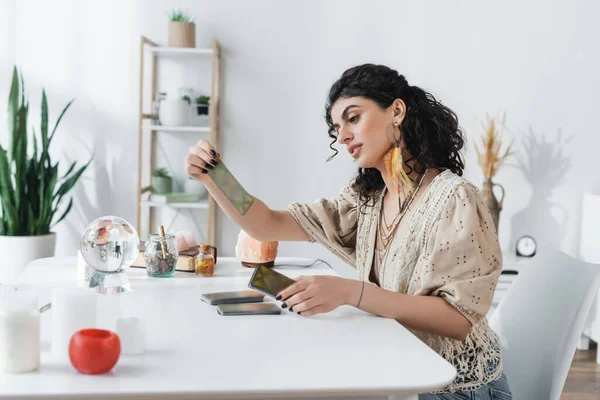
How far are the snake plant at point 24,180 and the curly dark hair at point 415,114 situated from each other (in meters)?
2.44

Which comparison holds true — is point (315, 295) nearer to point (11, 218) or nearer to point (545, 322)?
point (545, 322)

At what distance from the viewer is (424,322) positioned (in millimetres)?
1579

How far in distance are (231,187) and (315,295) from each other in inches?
19.5

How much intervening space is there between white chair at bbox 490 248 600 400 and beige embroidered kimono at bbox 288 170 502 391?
5.7 inches

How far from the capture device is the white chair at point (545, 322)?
1.72 m

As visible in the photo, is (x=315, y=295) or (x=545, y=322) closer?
(x=315, y=295)

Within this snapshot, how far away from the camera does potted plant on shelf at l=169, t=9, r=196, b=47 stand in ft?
12.5

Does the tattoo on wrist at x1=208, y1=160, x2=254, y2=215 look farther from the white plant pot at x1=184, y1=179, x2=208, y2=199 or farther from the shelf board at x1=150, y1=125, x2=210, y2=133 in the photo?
the white plant pot at x1=184, y1=179, x2=208, y2=199

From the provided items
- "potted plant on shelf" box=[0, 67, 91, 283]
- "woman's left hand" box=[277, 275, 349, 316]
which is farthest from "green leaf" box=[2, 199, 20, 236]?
"woman's left hand" box=[277, 275, 349, 316]

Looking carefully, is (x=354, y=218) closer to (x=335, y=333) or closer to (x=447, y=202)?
(x=447, y=202)

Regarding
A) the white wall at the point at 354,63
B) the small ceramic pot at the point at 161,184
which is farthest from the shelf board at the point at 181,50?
the small ceramic pot at the point at 161,184

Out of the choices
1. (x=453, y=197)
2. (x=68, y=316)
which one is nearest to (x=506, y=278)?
(x=453, y=197)

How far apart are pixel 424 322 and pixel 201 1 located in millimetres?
2923

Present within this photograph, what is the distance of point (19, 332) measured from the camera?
1152 millimetres
